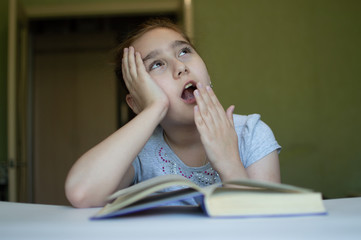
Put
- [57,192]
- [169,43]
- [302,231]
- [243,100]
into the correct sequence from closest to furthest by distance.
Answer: [302,231] < [169,43] < [243,100] < [57,192]

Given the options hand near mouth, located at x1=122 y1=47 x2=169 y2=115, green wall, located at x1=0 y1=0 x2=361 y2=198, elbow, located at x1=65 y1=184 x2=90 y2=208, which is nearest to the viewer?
elbow, located at x1=65 y1=184 x2=90 y2=208

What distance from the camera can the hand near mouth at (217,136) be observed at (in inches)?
33.9

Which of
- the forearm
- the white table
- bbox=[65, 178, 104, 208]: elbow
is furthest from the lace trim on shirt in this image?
the white table

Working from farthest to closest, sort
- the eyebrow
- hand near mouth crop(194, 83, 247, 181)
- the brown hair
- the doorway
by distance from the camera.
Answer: the doorway
the brown hair
the eyebrow
hand near mouth crop(194, 83, 247, 181)

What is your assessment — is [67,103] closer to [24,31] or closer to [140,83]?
[24,31]

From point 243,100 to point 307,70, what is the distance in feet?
1.75

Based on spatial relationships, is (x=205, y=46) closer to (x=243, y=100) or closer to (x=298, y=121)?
Result: (x=243, y=100)

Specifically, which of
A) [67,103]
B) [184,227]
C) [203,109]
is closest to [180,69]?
[203,109]

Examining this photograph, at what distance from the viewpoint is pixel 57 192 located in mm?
4797

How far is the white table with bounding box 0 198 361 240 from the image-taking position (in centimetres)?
39

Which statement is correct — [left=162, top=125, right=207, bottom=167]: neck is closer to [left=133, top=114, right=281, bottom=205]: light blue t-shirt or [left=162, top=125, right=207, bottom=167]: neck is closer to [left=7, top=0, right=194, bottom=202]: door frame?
[left=133, top=114, right=281, bottom=205]: light blue t-shirt

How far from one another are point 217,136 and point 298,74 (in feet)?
7.17

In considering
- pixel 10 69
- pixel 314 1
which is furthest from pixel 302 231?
pixel 314 1

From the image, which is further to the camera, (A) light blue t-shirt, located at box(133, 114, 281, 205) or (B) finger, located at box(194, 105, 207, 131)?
(A) light blue t-shirt, located at box(133, 114, 281, 205)
